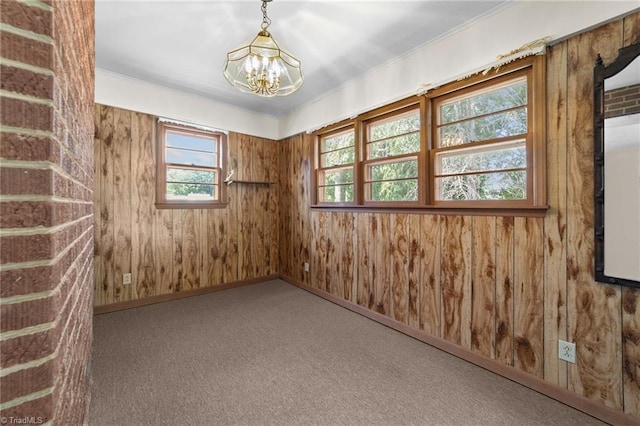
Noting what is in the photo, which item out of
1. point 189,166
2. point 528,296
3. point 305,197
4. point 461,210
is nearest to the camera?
point 528,296

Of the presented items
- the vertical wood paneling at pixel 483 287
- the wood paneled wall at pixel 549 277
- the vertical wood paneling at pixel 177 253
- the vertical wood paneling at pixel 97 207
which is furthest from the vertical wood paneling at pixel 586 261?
the vertical wood paneling at pixel 97 207

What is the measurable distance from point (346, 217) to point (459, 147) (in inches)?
58.5

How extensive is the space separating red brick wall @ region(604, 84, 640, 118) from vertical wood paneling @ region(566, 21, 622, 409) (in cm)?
8

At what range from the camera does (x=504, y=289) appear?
199 cm

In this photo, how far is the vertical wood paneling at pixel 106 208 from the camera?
3.01 metres

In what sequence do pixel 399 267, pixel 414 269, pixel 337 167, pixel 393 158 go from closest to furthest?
pixel 414 269 < pixel 399 267 < pixel 393 158 < pixel 337 167

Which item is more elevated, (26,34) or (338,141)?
(338,141)

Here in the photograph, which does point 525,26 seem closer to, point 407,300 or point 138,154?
point 407,300

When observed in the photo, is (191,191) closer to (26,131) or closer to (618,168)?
(26,131)

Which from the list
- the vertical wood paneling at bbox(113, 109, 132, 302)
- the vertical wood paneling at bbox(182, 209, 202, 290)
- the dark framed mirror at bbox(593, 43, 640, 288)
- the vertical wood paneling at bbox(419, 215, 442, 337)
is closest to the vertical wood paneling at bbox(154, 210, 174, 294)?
the vertical wood paneling at bbox(182, 209, 202, 290)

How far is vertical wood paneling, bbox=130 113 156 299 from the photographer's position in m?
3.22

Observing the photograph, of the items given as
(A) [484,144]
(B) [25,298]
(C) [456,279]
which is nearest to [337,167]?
(A) [484,144]

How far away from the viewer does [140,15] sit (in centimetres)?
210

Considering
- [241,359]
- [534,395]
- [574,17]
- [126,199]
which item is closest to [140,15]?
[126,199]
